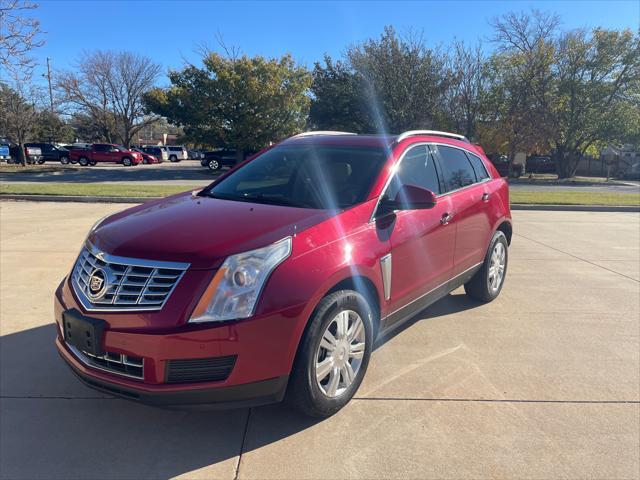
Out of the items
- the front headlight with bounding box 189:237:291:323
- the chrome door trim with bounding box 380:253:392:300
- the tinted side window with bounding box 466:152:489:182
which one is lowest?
the chrome door trim with bounding box 380:253:392:300

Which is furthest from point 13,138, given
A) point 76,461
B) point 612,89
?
point 612,89

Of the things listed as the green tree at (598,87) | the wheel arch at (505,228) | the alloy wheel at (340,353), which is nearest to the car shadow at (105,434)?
the alloy wheel at (340,353)

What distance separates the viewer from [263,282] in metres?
2.56

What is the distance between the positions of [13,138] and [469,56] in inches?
1343

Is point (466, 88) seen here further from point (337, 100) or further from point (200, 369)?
point (200, 369)

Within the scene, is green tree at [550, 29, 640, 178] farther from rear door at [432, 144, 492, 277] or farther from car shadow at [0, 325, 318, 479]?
car shadow at [0, 325, 318, 479]

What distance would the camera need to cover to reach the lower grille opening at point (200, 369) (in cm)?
246

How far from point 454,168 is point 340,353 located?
8.19 feet

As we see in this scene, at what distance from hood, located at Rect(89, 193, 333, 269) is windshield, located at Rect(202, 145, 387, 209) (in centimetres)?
28

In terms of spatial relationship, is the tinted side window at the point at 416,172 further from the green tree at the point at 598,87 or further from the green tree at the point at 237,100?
the green tree at the point at 598,87

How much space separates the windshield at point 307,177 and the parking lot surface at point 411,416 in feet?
4.61

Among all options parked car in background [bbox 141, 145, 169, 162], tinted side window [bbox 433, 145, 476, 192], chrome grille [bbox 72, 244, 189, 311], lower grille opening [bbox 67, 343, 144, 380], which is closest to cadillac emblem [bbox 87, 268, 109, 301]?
chrome grille [bbox 72, 244, 189, 311]

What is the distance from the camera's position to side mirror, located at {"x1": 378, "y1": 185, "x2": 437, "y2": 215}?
3.38 m

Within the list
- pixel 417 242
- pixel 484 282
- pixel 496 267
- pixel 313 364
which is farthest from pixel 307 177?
pixel 496 267
